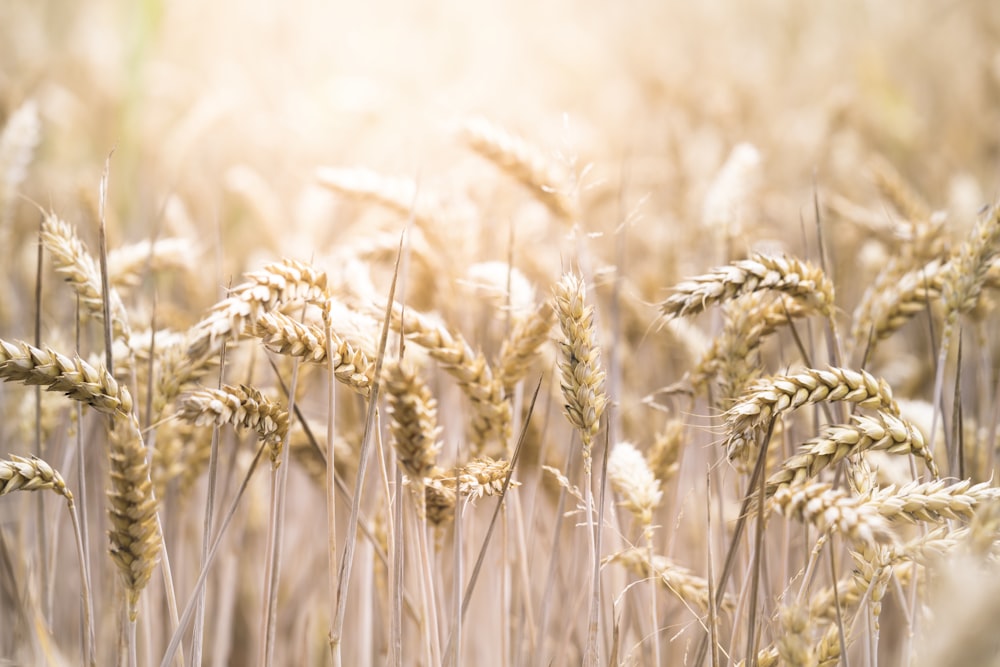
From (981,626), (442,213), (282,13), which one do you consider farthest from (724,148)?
(282,13)

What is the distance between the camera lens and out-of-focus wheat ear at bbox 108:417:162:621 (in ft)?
2.24

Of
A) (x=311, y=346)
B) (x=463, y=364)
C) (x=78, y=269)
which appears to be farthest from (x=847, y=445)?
(x=78, y=269)

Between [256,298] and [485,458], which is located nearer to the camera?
[256,298]

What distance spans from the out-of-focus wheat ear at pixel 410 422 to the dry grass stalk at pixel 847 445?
1.21ft

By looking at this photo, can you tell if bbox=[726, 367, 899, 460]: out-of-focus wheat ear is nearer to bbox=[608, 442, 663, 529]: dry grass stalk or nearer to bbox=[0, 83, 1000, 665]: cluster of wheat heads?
bbox=[0, 83, 1000, 665]: cluster of wheat heads

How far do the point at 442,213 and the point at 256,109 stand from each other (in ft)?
9.98

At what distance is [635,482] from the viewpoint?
3.03ft

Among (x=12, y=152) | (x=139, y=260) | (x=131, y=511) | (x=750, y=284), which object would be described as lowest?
(x=131, y=511)

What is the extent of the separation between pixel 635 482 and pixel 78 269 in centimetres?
74

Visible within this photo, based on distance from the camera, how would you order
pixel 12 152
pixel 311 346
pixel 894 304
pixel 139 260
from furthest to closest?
pixel 12 152
pixel 139 260
pixel 894 304
pixel 311 346

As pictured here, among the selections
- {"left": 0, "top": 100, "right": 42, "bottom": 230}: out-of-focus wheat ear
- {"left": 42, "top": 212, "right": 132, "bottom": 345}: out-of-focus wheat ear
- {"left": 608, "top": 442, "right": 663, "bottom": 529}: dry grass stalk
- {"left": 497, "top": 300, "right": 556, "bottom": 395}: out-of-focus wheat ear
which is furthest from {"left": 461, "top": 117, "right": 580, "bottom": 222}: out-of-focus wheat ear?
{"left": 0, "top": 100, "right": 42, "bottom": 230}: out-of-focus wheat ear

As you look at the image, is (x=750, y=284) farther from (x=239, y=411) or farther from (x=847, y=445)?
(x=239, y=411)

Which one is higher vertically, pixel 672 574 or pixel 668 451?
pixel 668 451

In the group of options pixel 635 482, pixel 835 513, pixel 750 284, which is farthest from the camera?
pixel 635 482
